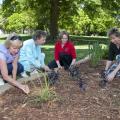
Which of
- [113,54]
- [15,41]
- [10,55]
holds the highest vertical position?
[15,41]

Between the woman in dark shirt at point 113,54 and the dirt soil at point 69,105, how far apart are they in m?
0.37

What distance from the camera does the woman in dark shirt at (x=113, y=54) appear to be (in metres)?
5.62

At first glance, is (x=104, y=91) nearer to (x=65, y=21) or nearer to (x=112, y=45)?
(x=112, y=45)

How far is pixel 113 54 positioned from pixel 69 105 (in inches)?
97.3

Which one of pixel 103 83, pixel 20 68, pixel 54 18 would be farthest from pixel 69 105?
pixel 54 18

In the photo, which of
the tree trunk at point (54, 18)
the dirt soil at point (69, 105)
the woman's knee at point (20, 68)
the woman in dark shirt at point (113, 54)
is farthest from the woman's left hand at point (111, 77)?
the tree trunk at point (54, 18)

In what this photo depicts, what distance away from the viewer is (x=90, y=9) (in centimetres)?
3412

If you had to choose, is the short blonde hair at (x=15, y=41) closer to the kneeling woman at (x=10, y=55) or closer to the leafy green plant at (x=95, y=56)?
the kneeling woman at (x=10, y=55)

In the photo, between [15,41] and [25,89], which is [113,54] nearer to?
[15,41]

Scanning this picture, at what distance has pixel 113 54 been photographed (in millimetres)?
6645

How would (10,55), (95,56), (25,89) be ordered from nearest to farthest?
(25,89) → (10,55) → (95,56)

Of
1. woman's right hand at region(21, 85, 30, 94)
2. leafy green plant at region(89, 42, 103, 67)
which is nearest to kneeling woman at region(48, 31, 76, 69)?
leafy green plant at region(89, 42, 103, 67)

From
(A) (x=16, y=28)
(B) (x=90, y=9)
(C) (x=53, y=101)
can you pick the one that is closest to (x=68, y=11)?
(B) (x=90, y=9)

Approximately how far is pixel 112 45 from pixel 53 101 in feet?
8.05
